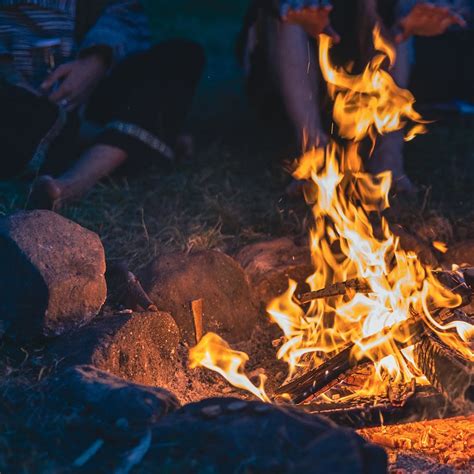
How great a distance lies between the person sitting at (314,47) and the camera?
3252 millimetres

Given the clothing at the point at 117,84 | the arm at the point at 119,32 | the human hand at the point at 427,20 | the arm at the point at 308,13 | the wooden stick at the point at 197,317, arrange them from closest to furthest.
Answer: the wooden stick at the point at 197,317
the arm at the point at 308,13
the human hand at the point at 427,20
the clothing at the point at 117,84
the arm at the point at 119,32

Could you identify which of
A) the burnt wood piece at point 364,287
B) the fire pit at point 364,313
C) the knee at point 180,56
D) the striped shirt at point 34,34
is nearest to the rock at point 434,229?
the fire pit at point 364,313

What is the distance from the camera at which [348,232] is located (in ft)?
9.39

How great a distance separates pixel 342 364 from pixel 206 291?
2.32ft

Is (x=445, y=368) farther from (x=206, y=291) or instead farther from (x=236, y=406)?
(x=206, y=291)

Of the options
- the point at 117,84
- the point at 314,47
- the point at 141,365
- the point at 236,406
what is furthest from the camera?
the point at 117,84

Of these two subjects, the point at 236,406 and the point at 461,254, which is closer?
the point at 236,406

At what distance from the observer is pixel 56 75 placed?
3590 millimetres

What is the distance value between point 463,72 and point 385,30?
0.84m

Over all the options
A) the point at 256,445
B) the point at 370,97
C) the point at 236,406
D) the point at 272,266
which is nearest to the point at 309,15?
the point at 370,97

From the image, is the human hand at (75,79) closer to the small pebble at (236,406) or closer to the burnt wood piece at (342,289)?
the burnt wood piece at (342,289)

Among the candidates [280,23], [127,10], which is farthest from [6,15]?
[280,23]

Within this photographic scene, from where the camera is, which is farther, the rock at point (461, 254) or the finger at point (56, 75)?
the finger at point (56, 75)

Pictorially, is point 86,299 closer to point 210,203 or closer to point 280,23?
point 210,203
